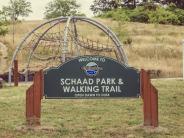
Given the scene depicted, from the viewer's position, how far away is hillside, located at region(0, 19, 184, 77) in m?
39.2

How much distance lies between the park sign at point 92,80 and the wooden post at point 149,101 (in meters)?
0.16

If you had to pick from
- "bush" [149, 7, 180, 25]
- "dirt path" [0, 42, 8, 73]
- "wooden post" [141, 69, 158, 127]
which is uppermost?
"wooden post" [141, 69, 158, 127]

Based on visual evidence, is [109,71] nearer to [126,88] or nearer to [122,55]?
[126,88]

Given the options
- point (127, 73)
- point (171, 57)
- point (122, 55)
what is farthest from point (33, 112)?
point (171, 57)

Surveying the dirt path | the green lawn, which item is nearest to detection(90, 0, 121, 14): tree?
the dirt path

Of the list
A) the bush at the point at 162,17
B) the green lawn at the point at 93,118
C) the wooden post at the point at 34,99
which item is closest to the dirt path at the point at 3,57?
the green lawn at the point at 93,118

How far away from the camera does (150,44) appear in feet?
148

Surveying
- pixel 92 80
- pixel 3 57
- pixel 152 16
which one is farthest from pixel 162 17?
pixel 92 80

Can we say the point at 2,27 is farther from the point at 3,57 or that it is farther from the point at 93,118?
the point at 93,118

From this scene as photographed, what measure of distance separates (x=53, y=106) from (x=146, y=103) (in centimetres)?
426

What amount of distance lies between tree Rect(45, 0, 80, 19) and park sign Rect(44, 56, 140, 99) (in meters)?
56.5

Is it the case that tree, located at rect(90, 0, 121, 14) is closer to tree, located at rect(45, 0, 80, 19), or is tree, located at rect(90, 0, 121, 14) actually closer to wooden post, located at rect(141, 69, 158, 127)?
tree, located at rect(45, 0, 80, 19)

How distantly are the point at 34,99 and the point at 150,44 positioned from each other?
35.2 metres

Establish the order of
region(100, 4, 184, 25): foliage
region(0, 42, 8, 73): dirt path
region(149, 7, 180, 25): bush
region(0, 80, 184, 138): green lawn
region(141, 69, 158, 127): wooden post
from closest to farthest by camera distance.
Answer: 1. region(0, 80, 184, 138): green lawn
2. region(141, 69, 158, 127): wooden post
3. region(0, 42, 8, 73): dirt path
4. region(100, 4, 184, 25): foliage
5. region(149, 7, 180, 25): bush
